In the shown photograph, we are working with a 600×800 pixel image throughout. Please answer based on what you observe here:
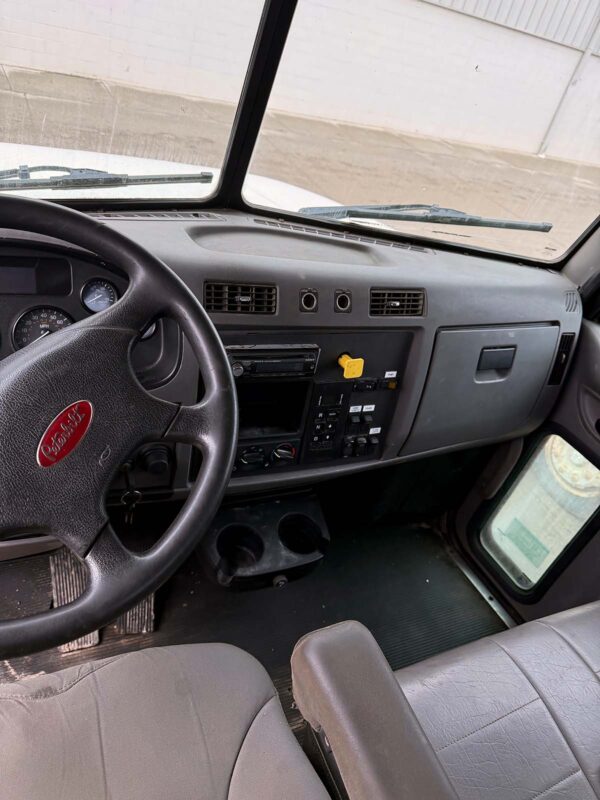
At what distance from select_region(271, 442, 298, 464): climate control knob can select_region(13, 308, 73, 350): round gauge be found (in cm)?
73

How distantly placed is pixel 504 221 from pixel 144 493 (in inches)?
58.1

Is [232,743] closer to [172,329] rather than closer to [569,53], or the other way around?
[172,329]

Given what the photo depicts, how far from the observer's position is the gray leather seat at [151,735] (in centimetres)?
99

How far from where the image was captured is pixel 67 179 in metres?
1.47

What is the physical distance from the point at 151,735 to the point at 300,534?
1064 millimetres

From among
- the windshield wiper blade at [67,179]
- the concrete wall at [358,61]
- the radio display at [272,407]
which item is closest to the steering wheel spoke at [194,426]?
the radio display at [272,407]

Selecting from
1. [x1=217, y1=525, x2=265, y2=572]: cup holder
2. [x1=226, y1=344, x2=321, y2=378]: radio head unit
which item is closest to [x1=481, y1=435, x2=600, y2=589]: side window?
[x1=217, y1=525, x2=265, y2=572]: cup holder

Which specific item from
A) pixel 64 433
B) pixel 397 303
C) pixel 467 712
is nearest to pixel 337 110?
pixel 397 303

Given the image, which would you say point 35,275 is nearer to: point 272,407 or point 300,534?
Result: point 272,407

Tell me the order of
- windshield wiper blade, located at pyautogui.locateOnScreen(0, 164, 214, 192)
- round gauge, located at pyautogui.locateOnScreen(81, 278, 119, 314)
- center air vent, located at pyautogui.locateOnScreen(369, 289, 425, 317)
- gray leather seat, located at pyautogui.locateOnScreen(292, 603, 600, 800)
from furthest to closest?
1. center air vent, located at pyautogui.locateOnScreen(369, 289, 425, 317)
2. windshield wiper blade, located at pyautogui.locateOnScreen(0, 164, 214, 192)
3. round gauge, located at pyautogui.locateOnScreen(81, 278, 119, 314)
4. gray leather seat, located at pyautogui.locateOnScreen(292, 603, 600, 800)

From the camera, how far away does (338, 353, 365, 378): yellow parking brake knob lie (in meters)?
1.67

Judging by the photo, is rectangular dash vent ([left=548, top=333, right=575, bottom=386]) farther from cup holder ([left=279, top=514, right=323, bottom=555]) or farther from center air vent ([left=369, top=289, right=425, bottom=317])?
cup holder ([left=279, top=514, right=323, bottom=555])

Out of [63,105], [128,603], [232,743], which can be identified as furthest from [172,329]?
[232,743]

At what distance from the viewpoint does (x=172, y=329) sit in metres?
1.39
